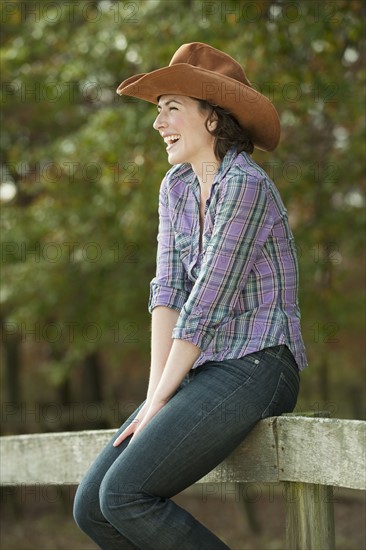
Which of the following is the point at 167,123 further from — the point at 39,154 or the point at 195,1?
the point at 39,154

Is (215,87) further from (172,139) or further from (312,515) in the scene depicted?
(312,515)

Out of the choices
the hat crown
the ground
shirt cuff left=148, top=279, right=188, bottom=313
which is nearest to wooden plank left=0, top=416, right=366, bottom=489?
shirt cuff left=148, top=279, right=188, bottom=313

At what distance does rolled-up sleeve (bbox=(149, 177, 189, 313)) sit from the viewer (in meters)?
3.19

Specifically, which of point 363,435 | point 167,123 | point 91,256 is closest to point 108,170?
point 91,256

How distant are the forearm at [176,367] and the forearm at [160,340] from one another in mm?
113

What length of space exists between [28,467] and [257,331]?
147 centimetres

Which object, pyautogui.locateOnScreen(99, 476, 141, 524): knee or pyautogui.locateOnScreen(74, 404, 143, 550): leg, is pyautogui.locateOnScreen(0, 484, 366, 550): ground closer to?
pyautogui.locateOnScreen(74, 404, 143, 550): leg

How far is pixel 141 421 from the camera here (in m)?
2.99

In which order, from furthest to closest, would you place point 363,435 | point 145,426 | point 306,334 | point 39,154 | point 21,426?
point 21,426 < point 39,154 < point 306,334 < point 145,426 < point 363,435

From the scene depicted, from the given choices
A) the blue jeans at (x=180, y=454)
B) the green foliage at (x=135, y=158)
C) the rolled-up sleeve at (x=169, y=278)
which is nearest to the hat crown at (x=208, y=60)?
the rolled-up sleeve at (x=169, y=278)

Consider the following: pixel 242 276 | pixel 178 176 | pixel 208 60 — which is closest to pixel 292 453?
pixel 242 276

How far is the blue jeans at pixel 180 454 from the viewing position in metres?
2.74

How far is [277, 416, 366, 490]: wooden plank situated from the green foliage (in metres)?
3.97

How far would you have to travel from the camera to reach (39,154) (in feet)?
34.3
